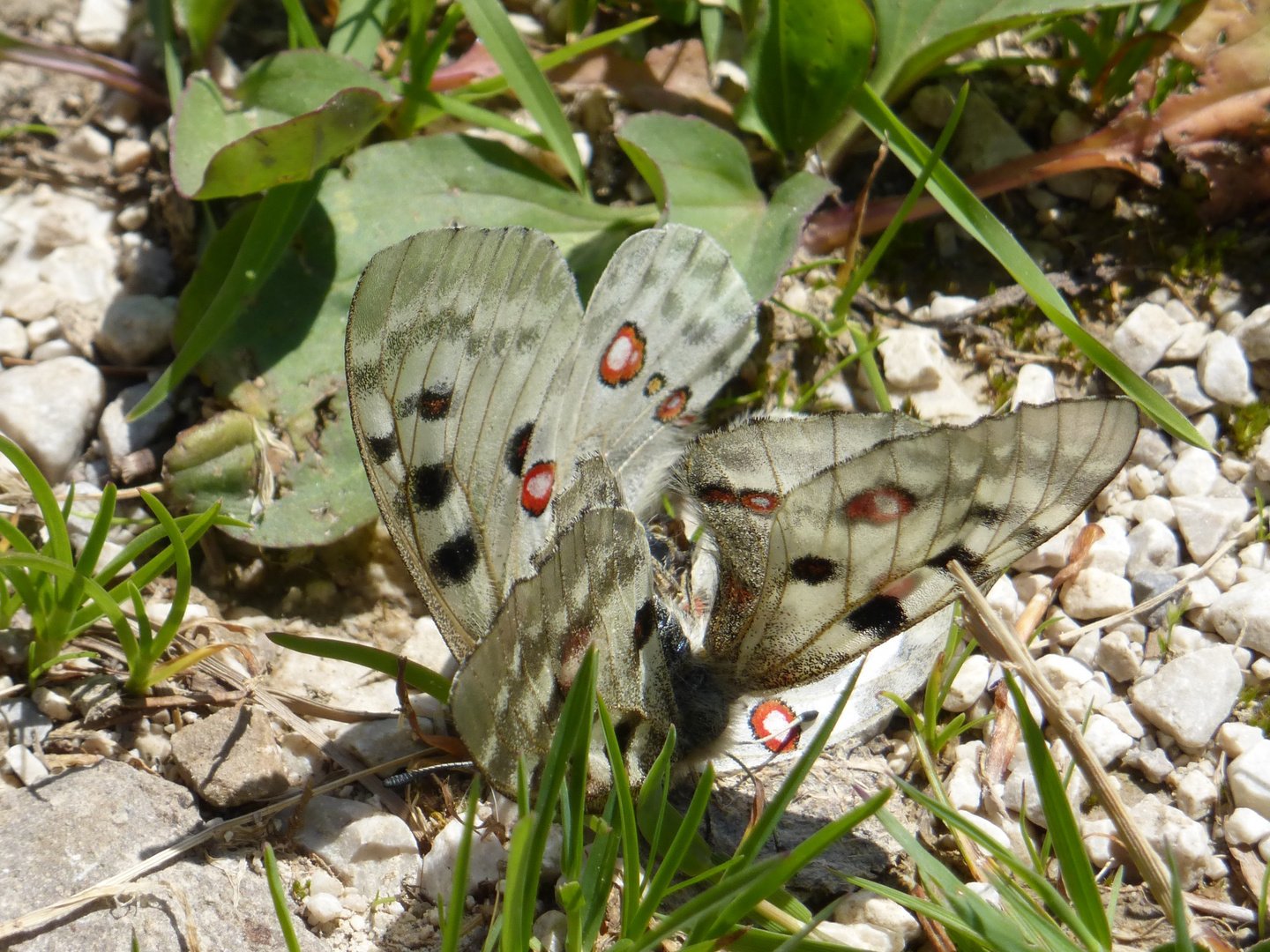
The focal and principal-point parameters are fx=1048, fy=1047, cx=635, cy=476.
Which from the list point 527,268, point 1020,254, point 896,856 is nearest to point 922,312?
point 1020,254

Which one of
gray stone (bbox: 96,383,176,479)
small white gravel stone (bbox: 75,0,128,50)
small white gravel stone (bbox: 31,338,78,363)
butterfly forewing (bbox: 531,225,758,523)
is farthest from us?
small white gravel stone (bbox: 75,0,128,50)

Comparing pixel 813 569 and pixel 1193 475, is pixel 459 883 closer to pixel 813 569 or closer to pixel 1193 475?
pixel 813 569

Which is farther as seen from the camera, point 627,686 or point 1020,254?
point 1020,254

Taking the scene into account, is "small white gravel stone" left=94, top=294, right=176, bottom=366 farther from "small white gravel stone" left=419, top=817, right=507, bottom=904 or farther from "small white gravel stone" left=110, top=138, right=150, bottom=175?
"small white gravel stone" left=419, top=817, right=507, bottom=904

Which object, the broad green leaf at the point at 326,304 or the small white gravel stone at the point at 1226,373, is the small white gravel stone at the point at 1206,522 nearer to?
the small white gravel stone at the point at 1226,373

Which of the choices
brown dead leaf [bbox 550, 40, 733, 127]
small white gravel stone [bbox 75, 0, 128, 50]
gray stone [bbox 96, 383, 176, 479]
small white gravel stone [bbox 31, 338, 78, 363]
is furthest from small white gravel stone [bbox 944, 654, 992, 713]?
small white gravel stone [bbox 75, 0, 128, 50]

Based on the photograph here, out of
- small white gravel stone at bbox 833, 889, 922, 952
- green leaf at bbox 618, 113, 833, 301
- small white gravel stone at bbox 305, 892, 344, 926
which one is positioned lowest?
small white gravel stone at bbox 305, 892, 344, 926

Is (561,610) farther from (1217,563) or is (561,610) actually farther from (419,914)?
(1217,563)
